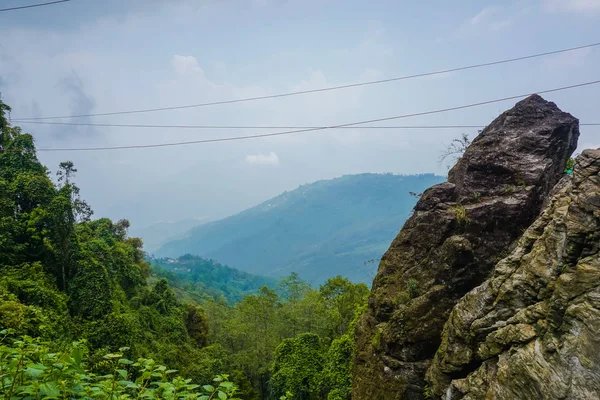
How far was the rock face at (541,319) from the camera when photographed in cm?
558

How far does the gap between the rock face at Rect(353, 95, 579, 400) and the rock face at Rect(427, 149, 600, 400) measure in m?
1.22

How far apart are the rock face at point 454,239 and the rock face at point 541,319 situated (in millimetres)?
1225

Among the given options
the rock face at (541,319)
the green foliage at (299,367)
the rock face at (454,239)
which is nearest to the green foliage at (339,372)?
the green foliage at (299,367)

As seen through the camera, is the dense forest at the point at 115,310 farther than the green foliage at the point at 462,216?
Yes

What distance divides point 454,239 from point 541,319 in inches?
146

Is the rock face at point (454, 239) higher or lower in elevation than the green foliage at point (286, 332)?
higher

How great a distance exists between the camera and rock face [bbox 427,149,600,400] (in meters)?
5.58

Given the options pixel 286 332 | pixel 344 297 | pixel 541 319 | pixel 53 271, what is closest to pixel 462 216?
pixel 541 319

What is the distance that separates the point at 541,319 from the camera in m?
6.41

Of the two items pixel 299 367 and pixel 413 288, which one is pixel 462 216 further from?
pixel 299 367

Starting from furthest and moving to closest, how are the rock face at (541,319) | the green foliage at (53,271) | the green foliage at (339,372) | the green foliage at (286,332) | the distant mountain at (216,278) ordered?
the distant mountain at (216,278) → the green foliage at (286,332) → the green foliage at (339,372) → the green foliage at (53,271) → the rock face at (541,319)

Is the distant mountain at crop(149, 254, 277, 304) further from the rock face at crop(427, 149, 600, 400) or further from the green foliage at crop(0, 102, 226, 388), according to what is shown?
the rock face at crop(427, 149, 600, 400)

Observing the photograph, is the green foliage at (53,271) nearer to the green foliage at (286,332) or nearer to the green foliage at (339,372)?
the green foliage at (286,332)

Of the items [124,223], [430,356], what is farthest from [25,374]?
[124,223]
